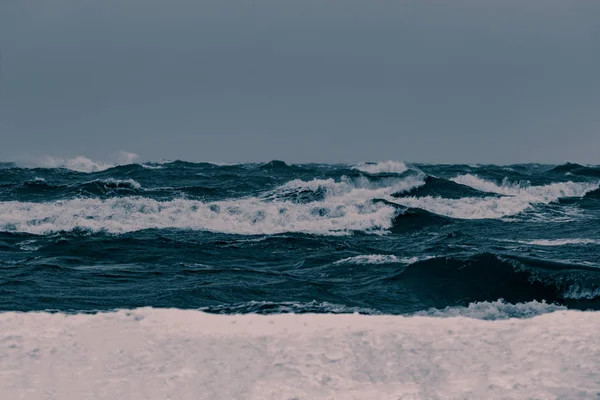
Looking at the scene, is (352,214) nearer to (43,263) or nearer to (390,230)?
(390,230)

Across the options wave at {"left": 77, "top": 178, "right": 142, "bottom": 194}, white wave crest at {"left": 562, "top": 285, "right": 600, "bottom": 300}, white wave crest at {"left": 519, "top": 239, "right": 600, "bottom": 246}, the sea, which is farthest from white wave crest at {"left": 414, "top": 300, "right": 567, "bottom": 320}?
wave at {"left": 77, "top": 178, "right": 142, "bottom": 194}

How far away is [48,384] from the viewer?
5.67 m

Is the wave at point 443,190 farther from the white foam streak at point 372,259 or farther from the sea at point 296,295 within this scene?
the white foam streak at point 372,259

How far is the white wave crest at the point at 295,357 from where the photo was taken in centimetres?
553

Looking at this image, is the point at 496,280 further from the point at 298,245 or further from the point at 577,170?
the point at 577,170

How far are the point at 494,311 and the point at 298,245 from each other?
7.78 m

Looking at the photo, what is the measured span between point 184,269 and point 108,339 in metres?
6.53

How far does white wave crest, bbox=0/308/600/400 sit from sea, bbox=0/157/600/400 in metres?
0.02

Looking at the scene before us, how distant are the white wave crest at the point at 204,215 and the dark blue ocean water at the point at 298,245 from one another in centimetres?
7

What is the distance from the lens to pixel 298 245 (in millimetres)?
16562

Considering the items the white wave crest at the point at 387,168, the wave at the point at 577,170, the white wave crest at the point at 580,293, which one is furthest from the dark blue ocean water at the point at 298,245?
the wave at the point at 577,170

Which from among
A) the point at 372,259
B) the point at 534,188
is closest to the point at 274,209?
the point at 372,259

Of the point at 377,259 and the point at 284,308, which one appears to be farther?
the point at 377,259

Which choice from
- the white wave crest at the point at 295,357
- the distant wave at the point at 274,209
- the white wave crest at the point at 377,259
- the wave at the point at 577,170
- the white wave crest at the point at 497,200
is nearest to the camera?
the white wave crest at the point at 295,357
